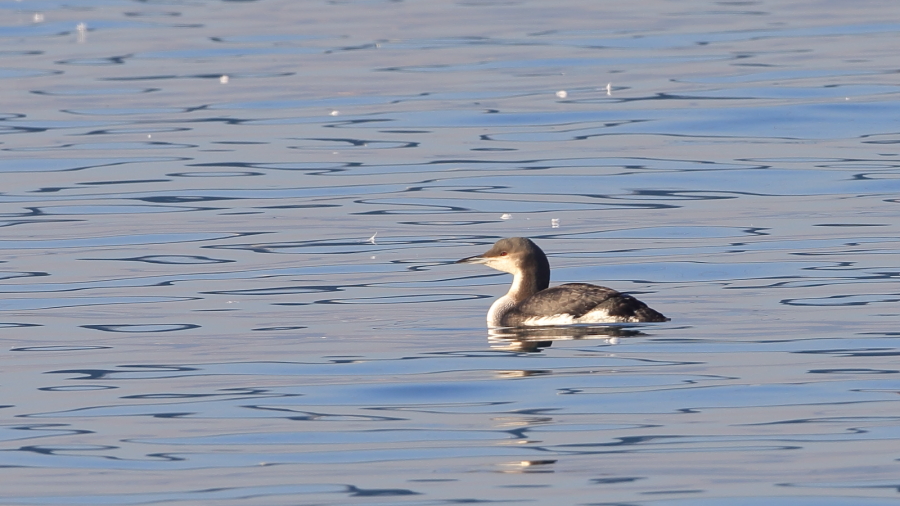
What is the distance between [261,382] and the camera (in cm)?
969

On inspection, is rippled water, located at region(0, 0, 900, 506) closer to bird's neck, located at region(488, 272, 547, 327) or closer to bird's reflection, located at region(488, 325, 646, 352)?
bird's reflection, located at region(488, 325, 646, 352)

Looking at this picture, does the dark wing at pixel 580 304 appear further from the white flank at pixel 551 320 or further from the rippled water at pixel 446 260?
the rippled water at pixel 446 260

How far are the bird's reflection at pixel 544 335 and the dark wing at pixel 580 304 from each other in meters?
0.10

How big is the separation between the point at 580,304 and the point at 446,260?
320 cm

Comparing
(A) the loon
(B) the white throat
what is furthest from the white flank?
(B) the white throat

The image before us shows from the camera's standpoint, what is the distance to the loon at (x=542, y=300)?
10961 millimetres

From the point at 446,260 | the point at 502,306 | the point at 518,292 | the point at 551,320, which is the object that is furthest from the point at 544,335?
the point at 446,260

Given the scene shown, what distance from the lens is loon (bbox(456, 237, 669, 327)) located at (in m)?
11.0

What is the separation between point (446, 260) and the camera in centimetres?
1416

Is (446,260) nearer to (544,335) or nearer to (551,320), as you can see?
(551,320)

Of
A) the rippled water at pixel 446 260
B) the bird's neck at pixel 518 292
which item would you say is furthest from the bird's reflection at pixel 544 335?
the bird's neck at pixel 518 292

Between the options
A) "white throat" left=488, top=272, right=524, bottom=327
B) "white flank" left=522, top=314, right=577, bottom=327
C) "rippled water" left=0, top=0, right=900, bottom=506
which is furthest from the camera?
"white throat" left=488, top=272, right=524, bottom=327

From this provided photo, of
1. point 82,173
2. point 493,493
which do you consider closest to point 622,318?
point 493,493

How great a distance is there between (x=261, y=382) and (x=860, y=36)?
65.0ft
